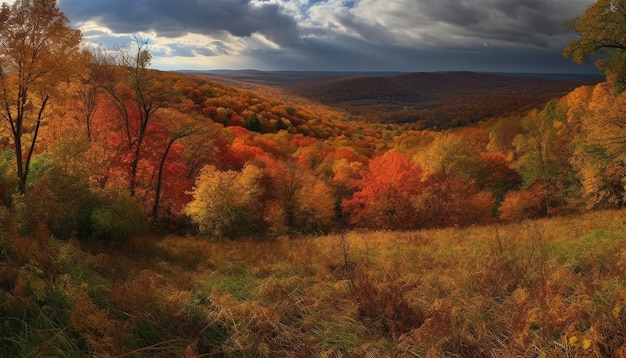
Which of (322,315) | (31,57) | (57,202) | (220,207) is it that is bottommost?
(220,207)

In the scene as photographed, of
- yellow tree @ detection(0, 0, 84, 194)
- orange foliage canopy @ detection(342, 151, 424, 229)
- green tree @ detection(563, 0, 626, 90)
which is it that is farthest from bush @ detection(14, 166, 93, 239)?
orange foliage canopy @ detection(342, 151, 424, 229)

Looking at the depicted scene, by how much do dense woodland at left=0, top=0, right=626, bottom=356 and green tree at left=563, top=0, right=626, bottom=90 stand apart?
0.14 meters

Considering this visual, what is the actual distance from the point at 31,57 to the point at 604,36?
25.7 metres

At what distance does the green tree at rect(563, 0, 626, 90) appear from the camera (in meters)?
16.8

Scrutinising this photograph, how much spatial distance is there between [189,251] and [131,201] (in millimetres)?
3828

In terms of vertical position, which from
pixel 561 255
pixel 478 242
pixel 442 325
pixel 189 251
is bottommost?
pixel 189 251

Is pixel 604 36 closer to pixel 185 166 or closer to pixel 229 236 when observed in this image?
pixel 229 236

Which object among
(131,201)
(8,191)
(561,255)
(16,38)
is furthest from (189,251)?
(561,255)

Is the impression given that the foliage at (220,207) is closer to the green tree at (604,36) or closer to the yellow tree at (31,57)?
the yellow tree at (31,57)

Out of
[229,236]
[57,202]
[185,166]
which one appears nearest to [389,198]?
[229,236]

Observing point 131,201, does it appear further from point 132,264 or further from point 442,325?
point 442,325

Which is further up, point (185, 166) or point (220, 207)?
point (185, 166)

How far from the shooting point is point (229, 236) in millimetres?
27547

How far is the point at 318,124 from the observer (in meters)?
144
